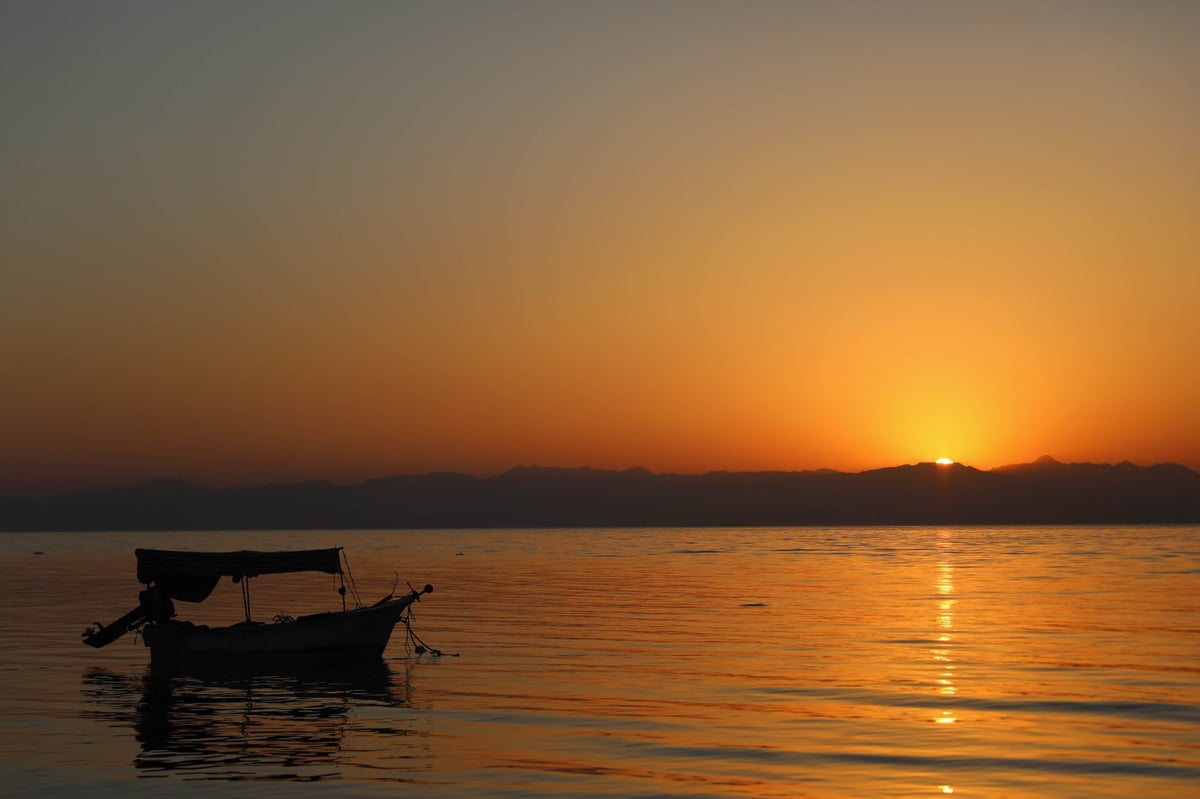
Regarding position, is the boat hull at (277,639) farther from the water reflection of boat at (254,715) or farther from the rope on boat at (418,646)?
the rope on boat at (418,646)

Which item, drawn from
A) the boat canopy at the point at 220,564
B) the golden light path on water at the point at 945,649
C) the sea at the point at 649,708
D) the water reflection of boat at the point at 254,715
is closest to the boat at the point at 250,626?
the boat canopy at the point at 220,564

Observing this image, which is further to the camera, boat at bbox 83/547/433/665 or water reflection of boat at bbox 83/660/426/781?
boat at bbox 83/547/433/665

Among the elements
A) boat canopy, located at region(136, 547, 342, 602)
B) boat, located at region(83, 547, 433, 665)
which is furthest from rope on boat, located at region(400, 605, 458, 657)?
boat canopy, located at region(136, 547, 342, 602)

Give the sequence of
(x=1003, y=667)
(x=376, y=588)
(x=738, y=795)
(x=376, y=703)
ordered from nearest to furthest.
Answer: (x=738, y=795), (x=376, y=703), (x=1003, y=667), (x=376, y=588)

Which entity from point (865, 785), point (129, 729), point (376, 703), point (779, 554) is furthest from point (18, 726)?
point (779, 554)

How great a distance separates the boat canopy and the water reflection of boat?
3.62m

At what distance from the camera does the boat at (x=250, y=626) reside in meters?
46.5

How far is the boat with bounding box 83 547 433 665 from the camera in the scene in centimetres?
4653

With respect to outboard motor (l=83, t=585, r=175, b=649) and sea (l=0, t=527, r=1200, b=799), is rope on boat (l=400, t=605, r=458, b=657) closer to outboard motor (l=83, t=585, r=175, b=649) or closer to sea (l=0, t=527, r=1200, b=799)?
sea (l=0, t=527, r=1200, b=799)

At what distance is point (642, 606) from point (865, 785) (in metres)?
50.3

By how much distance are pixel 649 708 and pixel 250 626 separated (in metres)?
19.7

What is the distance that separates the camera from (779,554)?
175250mm

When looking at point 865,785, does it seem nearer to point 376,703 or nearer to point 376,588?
point 376,703

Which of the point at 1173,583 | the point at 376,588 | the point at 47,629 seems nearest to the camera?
the point at 47,629
